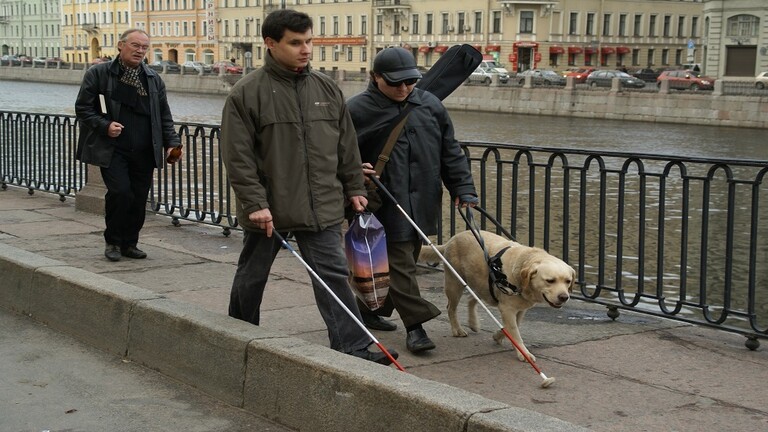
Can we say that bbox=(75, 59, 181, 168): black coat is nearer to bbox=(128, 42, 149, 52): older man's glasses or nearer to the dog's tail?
bbox=(128, 42, 149, 52): older man's glasses

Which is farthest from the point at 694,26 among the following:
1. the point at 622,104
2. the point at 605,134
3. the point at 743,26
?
the point at 605,134

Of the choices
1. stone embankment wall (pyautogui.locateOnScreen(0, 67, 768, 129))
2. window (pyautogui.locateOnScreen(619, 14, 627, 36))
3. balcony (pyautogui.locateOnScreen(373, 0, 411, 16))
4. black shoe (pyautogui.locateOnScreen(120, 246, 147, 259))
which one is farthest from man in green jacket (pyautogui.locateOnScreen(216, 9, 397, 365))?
balcony (pyautogui.locateOnScreen(373, 0, 411, 16))

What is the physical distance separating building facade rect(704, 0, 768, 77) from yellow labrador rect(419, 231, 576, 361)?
63.7 meters

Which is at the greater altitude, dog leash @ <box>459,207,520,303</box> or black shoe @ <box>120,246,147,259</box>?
dog leash @ <box>459,207,520,303</box>

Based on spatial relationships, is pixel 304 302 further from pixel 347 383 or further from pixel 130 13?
pixel 130 13

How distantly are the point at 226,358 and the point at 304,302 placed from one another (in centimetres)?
198

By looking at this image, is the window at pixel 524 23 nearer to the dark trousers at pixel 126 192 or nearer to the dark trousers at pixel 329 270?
the dark trousers at pixel 126 192

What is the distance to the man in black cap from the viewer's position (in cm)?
618

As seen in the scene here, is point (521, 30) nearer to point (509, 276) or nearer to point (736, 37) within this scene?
point (736, 37)

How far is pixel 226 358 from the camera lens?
556 centimetres

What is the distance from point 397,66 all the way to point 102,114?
10.8 feet

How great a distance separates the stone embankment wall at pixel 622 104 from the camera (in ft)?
152

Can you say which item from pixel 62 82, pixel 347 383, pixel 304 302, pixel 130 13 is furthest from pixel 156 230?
pixel 130 13

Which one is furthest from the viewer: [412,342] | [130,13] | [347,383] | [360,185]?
[130,13]
